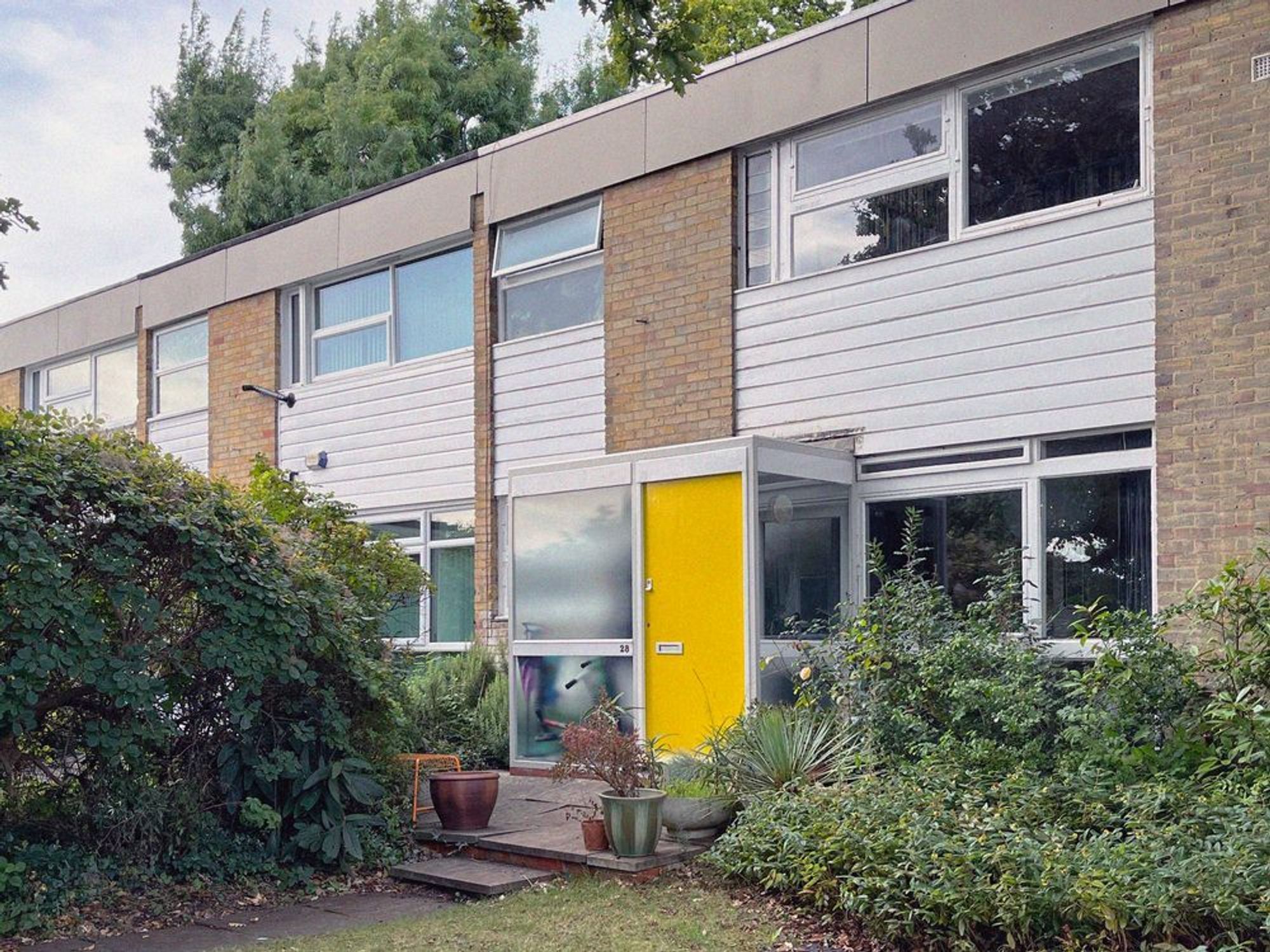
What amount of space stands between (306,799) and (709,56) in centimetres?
1961

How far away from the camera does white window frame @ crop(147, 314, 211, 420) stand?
17.9 metres

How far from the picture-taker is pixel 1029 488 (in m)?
9.59

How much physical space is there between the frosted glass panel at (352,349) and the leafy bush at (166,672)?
6300 millimetres

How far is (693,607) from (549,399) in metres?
3.60

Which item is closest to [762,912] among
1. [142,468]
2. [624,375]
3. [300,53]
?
[142,468]

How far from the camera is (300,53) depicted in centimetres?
3077

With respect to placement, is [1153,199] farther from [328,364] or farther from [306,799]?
[328,364]

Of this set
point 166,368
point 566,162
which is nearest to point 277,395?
point 166,368

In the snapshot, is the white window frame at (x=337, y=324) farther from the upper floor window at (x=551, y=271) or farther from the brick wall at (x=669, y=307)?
the brick wall at (x=669, y=307)

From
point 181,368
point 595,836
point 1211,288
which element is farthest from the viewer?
point 181,368

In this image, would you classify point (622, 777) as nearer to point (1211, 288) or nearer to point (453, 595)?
point (1211, 288)

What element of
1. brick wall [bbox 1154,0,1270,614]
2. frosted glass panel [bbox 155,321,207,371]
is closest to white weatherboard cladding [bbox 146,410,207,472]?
frosted glass panel [bbox 155,321,207,371]

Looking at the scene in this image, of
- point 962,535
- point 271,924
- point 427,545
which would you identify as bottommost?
point 271,924

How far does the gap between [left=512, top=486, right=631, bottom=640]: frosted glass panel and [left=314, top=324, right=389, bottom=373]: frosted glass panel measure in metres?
4.39
